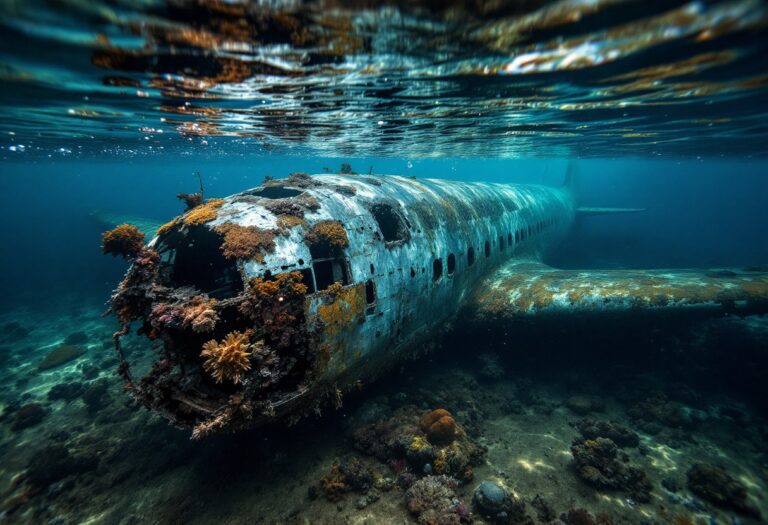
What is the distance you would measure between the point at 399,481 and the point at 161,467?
236 inches

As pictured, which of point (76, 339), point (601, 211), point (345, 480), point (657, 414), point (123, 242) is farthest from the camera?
point (601, 211)

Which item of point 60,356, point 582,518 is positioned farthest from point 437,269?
point 60,356

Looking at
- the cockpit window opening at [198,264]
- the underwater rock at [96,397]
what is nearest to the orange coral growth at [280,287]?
the cockpit window opening at [198,264]

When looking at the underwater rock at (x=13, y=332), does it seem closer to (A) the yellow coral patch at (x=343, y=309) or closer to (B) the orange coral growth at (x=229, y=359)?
(B) the orange coral growth at (x=229, y=359)

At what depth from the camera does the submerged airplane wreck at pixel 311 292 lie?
5.46m

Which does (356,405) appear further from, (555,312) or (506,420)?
(555,312)

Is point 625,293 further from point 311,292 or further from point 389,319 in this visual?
point 311,292

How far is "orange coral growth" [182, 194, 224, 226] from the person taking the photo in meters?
6.63

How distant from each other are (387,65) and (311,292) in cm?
644

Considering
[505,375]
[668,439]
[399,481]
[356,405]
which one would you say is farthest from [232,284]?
[668,439]

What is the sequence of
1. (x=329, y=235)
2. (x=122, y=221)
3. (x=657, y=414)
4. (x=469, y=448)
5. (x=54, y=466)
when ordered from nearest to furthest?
(x=329, y=235) < (x=469, y=448) < (x=54, y=466) < (x=657, y=414) < (x=122, y=221)

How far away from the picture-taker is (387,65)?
894 cm

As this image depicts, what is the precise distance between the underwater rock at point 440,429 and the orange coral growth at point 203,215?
697 cm

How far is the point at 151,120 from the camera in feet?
54.2
